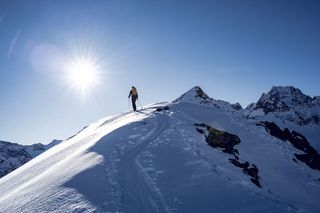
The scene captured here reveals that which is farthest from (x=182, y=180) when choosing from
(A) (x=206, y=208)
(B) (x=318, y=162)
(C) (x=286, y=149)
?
(B) (x=318, y=162)

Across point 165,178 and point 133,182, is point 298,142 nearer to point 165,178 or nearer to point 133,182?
point 165,178

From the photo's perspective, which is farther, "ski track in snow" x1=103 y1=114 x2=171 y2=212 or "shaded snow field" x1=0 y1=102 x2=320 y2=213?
"shaded snow field" x1=0 y1=102 x2=320 y2=213

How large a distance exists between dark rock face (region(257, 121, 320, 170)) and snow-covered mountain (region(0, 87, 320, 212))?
136 mm

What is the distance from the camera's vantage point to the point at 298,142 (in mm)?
35094

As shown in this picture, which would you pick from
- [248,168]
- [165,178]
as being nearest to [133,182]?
[165,178]

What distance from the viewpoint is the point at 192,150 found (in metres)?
23.0

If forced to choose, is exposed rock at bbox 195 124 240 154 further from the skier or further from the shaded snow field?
the skier

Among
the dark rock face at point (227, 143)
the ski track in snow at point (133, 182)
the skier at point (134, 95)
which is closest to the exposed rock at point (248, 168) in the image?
the dark rock face at point (227, 143)

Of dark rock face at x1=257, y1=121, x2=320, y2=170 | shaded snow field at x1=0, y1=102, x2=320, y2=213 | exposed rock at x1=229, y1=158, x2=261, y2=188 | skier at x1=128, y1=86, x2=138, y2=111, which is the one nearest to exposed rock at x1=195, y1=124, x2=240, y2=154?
shaded snow field at x1=0, y1=102, x2=320, y2=213

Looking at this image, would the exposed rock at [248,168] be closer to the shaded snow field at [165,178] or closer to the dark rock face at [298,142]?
the shaded snow field at [165,178]

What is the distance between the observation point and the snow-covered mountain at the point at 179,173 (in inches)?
645

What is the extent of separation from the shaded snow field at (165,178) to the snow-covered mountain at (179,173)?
0.16ft

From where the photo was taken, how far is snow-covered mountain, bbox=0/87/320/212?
16375 mm

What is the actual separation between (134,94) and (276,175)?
2232 cm
